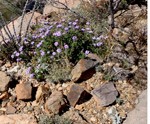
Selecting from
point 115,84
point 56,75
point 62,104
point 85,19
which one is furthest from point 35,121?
point 85,19

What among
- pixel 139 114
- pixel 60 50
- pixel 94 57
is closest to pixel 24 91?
pixel 60 50

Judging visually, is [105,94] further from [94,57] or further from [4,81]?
[4,81]

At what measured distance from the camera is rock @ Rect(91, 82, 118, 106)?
12.9ft

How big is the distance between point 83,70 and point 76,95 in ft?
1.09

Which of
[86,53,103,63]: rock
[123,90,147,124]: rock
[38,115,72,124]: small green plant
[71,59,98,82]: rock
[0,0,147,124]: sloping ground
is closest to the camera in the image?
[123,90,147,124]: rock

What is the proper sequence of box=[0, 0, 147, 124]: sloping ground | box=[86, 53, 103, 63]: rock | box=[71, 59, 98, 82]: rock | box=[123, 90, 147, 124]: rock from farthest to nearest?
box=[86, 53, 103, 63]: rock → box=[71, 59, 98, 82]: rock → box=[0, 0, 147, 124]: sloping ground → box=[123, 90, 147, 124]: rock

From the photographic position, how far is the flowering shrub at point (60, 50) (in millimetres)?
4414

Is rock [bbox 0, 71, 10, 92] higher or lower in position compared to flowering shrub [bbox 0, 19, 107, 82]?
lower

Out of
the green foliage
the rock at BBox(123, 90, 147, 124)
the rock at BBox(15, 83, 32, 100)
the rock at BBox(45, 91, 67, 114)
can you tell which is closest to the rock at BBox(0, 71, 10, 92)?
the rock at BBox(15, 83, 32, 100)

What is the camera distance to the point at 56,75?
434 centimetres

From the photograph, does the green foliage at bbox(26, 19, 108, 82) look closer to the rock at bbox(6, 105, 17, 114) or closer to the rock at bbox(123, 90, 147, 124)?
the rock at bbox(6, 105, 17, 114)

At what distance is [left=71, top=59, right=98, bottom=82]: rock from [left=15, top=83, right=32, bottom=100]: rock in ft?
1.69

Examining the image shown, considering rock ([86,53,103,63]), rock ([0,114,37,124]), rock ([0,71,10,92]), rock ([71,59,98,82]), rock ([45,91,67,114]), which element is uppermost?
rock ([86,53,103,63])

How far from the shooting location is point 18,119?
157 inches
